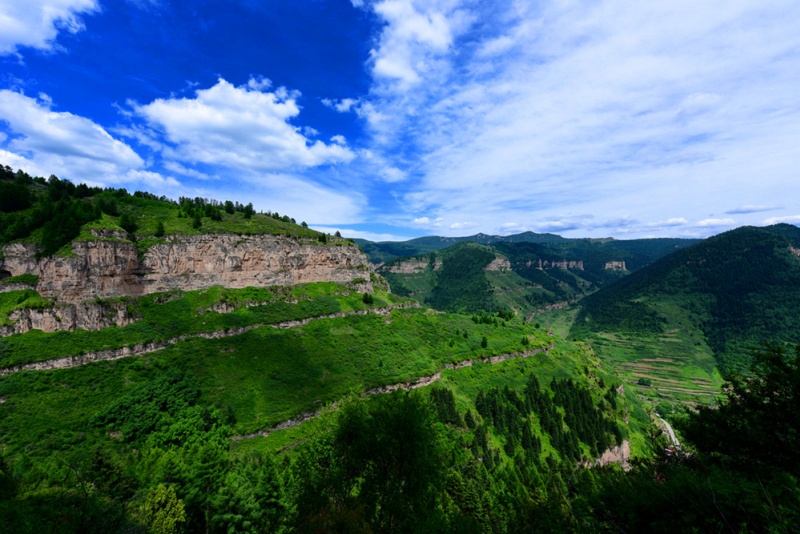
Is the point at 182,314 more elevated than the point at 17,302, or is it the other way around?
the point at 17,302

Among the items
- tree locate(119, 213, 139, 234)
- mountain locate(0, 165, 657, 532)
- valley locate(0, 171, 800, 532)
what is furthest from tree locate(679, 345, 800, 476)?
tree locate(119, 213, 139, 234)

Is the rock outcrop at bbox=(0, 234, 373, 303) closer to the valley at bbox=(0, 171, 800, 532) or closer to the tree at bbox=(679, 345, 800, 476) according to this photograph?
the valley at bbox=(0, 171, 800, 532)

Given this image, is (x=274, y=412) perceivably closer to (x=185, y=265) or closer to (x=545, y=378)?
(x=185, y=265)

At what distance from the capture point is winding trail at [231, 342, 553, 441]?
49859 millimetres

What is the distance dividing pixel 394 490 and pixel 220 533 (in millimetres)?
14351

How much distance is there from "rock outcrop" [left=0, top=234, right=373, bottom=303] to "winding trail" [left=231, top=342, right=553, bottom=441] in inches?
1426

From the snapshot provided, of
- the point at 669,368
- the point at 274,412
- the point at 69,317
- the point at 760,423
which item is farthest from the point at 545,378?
the point at 669,368

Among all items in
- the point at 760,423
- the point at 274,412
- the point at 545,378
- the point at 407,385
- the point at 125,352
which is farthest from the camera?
the point at 545,378

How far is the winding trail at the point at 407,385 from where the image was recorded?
49859 millimetres

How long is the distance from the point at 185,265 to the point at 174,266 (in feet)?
6.83

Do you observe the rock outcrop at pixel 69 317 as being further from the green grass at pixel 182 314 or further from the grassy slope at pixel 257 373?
the grassy slope at pixel 257 373

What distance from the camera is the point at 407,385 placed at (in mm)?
71375

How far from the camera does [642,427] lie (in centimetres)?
9419

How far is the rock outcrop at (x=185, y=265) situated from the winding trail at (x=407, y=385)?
36226 millimetres
